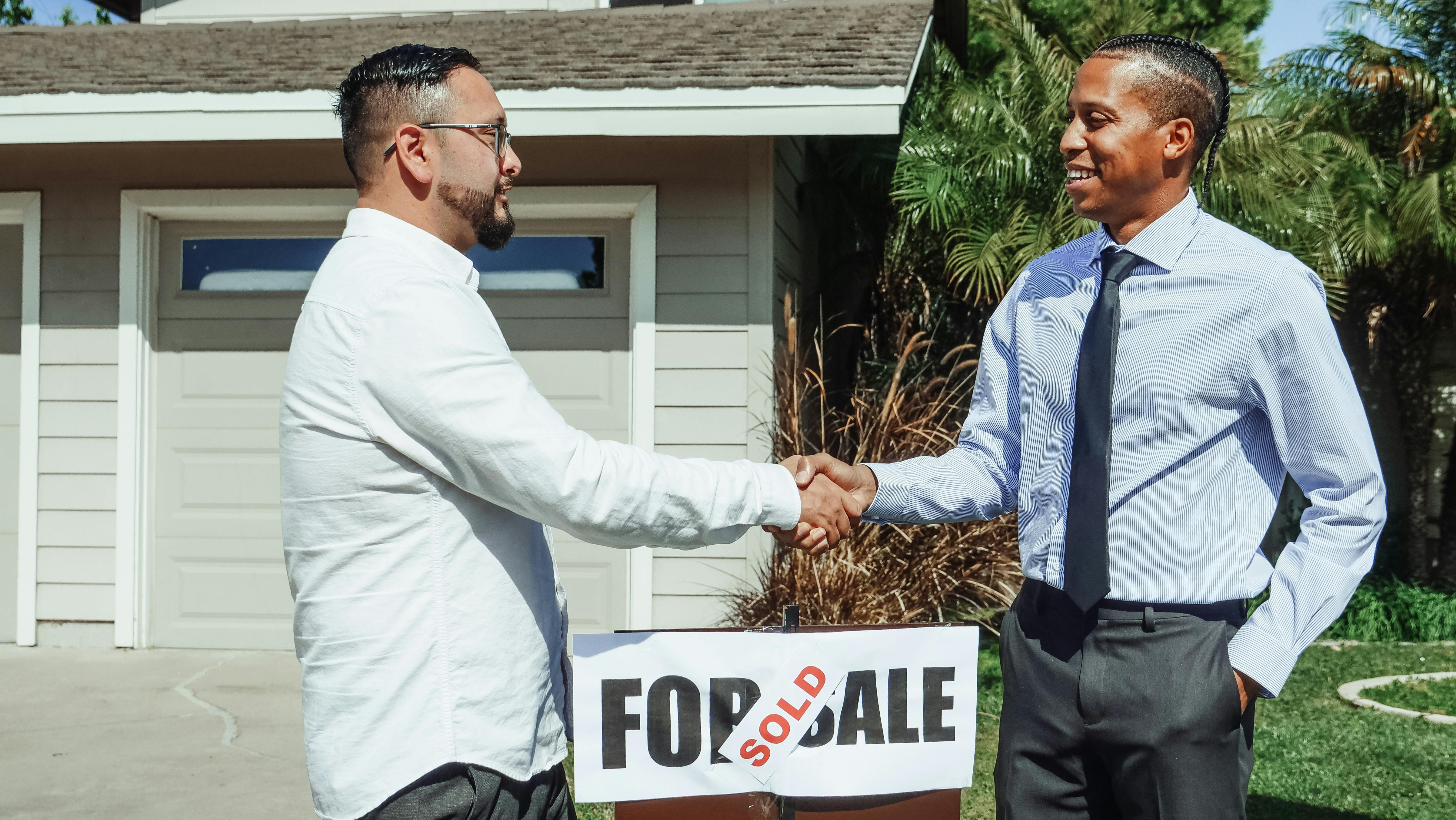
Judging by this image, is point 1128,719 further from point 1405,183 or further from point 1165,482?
point 1405,183

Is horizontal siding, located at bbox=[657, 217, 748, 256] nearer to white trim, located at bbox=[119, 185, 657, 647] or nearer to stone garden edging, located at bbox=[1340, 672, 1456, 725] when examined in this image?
white trim, located at bbox=[119, 185, 657, 647]

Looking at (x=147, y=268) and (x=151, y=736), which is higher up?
(x=147, y=268)

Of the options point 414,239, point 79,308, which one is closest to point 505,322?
point 79,308

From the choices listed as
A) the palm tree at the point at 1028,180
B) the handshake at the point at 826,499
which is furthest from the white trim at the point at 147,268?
the handshake at the point at 826,499

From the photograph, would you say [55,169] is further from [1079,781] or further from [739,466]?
[1079,781]

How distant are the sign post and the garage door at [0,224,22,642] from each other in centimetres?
698

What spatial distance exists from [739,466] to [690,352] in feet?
16.0

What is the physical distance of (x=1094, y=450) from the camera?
2137 mm

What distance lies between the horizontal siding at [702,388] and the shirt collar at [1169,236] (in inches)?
188

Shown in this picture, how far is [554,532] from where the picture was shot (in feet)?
23.7

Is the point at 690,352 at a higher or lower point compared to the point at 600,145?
lower

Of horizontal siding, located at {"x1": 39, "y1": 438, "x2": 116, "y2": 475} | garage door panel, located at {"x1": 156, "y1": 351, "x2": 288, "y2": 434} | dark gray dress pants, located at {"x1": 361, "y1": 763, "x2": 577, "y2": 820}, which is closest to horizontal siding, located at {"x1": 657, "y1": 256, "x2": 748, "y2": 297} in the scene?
garage door panel, located at {"x1": 156, "y1": 351, "x2": 288, "y2": 434}

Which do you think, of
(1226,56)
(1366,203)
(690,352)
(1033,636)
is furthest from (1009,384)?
(1226,56)

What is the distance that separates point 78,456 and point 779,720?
22.0 feet
